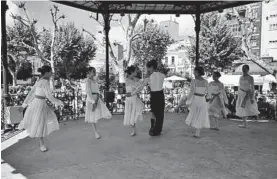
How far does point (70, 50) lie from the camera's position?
28.7 m

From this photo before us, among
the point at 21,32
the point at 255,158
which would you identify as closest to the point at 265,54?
the point at 21,32

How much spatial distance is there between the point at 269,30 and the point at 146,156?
125ft

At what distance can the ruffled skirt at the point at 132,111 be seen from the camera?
6.30 metres

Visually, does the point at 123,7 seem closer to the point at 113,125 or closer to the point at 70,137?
the point at 113,125

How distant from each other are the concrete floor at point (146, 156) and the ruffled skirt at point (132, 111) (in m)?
0.41

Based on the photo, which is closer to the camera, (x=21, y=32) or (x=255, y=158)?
(x=255, y=158)

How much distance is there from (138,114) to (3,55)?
4269 mm

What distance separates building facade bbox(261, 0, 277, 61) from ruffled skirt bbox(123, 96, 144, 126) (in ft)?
114

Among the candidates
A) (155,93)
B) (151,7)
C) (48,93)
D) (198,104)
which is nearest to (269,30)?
(151,7)

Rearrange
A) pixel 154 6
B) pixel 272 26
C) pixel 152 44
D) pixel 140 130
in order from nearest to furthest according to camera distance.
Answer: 1. pixel 140 130
2. pixel 154 6
3. pixel 152 44
4. pixel 272 26

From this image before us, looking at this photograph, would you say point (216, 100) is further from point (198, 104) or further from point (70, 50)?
point (70, 50)

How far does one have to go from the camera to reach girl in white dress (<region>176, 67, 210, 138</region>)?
6.15 meters

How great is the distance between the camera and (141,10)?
1035 centimetres

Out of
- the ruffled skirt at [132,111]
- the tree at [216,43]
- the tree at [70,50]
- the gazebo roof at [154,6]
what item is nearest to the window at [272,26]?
the tree at [216,43]
